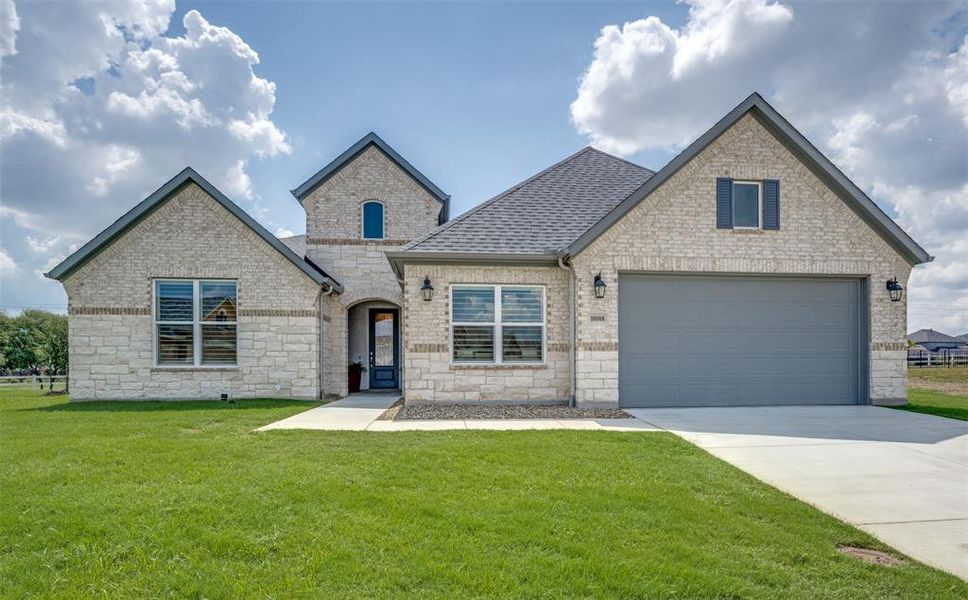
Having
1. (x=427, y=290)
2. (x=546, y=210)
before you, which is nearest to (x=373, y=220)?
(x=427, y=290)

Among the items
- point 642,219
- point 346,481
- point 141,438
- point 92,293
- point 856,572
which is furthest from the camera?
point 92,293

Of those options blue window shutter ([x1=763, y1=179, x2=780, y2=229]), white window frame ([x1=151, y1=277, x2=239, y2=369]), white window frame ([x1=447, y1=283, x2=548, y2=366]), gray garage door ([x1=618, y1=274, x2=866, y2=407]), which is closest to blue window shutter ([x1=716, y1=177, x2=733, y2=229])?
blue window shutter ([x1=763, y1=179, x2=780, y2=229])

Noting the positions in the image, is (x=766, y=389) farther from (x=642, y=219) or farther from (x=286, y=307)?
(x=286, y=307)

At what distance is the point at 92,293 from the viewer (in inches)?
470

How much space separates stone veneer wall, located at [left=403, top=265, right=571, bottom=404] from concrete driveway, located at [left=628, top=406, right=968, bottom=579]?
219 cm

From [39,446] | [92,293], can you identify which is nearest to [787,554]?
[39,446]

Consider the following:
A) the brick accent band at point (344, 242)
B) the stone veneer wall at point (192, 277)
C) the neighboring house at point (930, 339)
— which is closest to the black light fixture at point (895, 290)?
the brick accent band at point (344, 242)

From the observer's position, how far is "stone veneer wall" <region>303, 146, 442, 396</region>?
14.9 metres

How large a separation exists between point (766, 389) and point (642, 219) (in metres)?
4.70

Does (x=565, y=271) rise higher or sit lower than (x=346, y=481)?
higher

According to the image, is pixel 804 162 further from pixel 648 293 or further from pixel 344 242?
pixel 344 242

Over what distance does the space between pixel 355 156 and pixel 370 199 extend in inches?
55.4

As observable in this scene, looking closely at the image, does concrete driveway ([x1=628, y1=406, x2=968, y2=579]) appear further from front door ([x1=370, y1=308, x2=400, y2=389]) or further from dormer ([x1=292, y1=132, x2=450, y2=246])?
dormer ([x1=292, y1=132, x2=450, y2=246])

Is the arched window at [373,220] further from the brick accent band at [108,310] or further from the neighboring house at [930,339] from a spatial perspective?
the neighboring house at [930,339]
